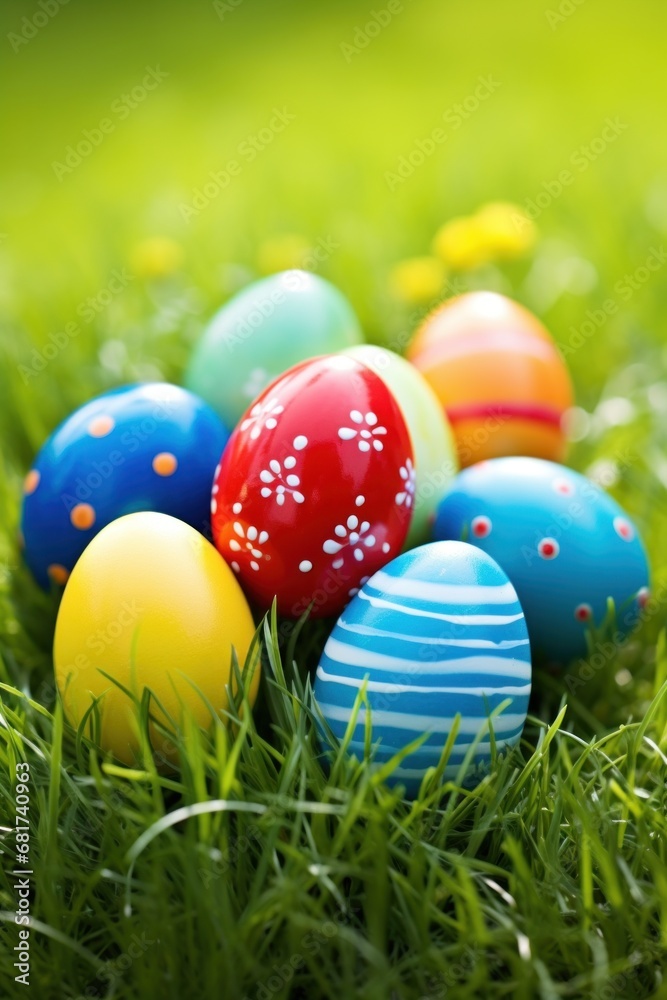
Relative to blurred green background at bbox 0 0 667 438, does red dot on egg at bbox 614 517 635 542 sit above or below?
below

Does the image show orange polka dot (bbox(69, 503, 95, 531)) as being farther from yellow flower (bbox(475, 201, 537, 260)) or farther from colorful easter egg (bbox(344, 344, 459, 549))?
yellow flower (bbox(475, 201, 537, 260))

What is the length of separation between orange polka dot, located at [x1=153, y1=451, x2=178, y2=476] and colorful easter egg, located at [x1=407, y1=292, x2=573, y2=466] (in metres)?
0.56

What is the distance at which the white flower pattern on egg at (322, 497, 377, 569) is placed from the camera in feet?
4.25

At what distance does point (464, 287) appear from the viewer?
234cm

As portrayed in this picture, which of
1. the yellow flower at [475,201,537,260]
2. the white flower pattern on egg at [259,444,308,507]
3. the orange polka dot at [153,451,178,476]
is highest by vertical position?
the yellow flower at [475,201,537,260]

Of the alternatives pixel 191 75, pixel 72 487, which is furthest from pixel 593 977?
pixel 191 75

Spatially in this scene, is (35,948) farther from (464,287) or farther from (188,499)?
(464,287)

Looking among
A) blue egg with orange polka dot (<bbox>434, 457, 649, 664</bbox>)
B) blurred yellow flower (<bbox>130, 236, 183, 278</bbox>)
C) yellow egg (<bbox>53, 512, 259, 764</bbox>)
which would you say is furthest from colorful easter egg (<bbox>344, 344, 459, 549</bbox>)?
blurred yellow flower (<bbox>130, 236, 183, 278</bbox>)

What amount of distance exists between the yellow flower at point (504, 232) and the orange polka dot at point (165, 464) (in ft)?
3.96

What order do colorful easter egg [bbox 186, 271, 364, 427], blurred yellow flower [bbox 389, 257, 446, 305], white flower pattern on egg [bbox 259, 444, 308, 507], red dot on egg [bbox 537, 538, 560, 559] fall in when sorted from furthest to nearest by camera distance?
blurred yellow flower [bbox 389, 257, 446, 305]
colorful easter egg [bbox 186, 271, 364, 427]
red dot on egg [bbox 537, 538, 560, 559]
white flower pattern on egg [bbox 259, 444, 308, 507]

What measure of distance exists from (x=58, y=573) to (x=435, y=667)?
2.11 feet

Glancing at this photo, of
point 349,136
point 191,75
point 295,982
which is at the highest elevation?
point 191,75

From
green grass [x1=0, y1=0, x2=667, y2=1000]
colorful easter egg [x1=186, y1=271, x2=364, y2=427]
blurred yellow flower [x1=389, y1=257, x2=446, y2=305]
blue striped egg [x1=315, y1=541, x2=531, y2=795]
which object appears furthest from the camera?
blurred yellow flower [x1=389, y1=257, x2=446, y2=305]

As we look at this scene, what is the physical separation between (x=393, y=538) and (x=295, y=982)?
59cm
